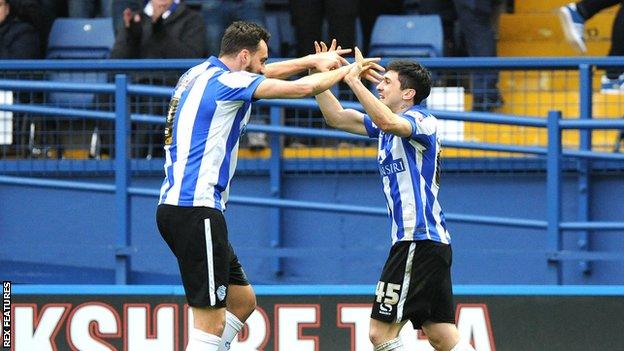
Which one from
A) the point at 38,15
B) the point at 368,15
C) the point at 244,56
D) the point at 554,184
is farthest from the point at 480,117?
the point at 38,15

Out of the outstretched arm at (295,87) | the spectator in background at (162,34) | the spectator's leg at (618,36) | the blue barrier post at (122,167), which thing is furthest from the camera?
the spectator in background at (162,34)

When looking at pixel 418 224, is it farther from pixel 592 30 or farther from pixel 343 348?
pixel 592 30

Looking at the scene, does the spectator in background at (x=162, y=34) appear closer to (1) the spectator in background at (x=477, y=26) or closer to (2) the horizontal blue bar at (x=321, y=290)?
(1) the spectator in background at (x=477, y=26)

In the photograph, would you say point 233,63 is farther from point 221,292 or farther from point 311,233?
point 311,233

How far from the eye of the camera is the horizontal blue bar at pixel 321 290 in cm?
825

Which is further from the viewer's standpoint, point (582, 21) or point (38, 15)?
point (38, 15)

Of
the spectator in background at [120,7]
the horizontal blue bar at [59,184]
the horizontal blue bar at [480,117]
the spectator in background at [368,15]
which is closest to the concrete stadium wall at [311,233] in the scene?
the horizontal blue bar at [59,184]

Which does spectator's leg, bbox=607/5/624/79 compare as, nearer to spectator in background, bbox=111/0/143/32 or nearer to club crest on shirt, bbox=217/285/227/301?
spectator in background, bbox=111/0/143/32

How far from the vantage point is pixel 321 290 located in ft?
27.5

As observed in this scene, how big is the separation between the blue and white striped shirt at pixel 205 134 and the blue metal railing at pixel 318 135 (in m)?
1.64

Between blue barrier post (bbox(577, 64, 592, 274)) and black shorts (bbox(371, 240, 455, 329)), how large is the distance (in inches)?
73.0

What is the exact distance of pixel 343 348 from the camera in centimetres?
838

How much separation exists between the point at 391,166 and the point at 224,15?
355cm

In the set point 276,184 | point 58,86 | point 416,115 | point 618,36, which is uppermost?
point 618,36
